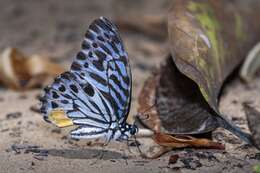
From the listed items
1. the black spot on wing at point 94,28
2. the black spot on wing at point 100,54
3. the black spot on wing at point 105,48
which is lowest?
the black spot on wing at point 100,54

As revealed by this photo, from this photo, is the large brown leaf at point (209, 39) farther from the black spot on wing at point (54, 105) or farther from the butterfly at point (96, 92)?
the black spot on wing at point (54, 105)

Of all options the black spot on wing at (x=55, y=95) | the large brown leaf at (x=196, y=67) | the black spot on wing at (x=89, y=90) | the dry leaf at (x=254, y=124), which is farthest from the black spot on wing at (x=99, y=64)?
the dry leaf at (x=254, y=124)

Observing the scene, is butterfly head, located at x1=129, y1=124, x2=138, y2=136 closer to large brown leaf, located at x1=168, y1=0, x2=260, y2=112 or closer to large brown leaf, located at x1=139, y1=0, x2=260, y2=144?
large brown leaf, located at x1=139, y1=0, x2=260, y2=144

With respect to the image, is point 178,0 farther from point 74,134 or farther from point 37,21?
point 37,21

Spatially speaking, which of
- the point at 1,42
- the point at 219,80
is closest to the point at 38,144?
the point at 219,80

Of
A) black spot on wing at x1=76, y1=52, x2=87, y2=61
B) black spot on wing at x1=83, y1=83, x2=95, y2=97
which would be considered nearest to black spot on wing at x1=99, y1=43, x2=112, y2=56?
black spot on wing at x1=76, y1=52, x2=87, y2=61

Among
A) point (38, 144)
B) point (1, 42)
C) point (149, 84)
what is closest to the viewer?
point (38, 144)

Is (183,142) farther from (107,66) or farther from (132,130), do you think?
(107,66)
